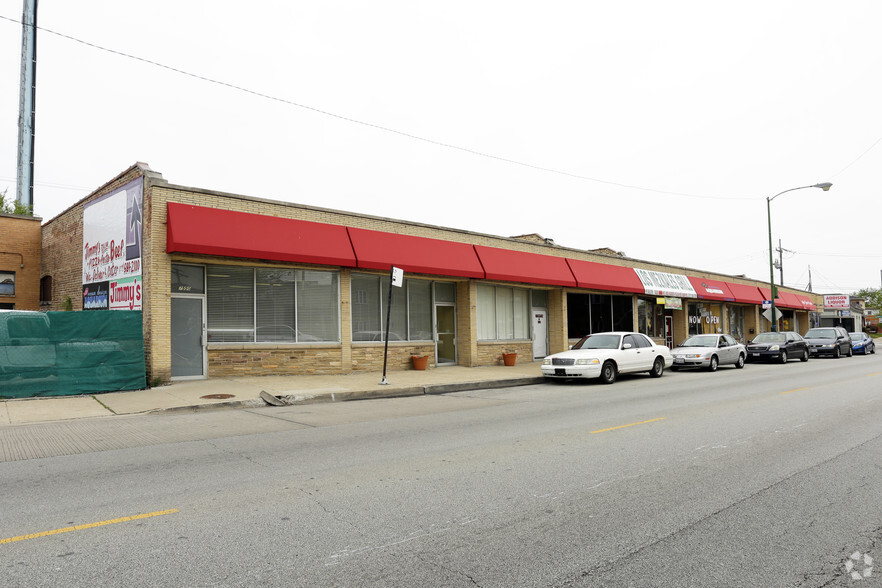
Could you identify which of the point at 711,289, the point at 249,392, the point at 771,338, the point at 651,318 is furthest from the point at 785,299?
the point at 249,392

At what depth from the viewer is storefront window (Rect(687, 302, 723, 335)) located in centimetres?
3528

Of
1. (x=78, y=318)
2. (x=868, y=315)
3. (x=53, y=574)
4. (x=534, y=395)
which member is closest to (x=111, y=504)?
(x=53, y=574)

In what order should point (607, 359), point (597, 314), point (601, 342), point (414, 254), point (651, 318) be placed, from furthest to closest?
point (651, 318)
point (597, 314)
point (414, 254)
point (601, 342)
point (607, 359)

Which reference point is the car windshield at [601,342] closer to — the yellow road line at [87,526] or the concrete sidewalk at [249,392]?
the concrete sidewalk at [249,392]

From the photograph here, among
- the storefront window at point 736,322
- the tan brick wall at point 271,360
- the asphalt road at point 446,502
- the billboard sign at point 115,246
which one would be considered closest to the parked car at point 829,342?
the storefront window at point 736,322

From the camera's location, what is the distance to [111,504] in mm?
5098

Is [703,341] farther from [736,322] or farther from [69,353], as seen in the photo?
[736,322]

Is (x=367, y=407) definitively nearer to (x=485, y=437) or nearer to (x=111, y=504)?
(x=485, y=437)

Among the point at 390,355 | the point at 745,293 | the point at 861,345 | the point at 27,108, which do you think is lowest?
the point at 861,345

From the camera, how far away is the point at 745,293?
39.0 meters

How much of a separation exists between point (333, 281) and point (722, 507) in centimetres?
1410

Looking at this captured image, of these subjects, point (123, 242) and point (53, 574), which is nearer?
point (53, 574)

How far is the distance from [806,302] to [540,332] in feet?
115

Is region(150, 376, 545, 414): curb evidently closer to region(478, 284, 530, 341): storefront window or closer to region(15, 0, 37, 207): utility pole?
region(478, 284, 530, 341): storefront window
